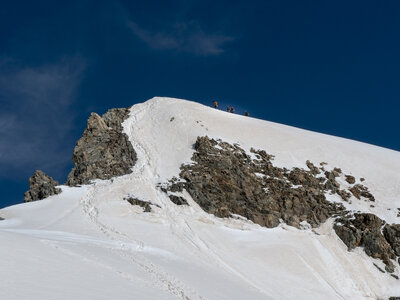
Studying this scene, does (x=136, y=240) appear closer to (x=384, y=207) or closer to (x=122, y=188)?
(x=122, y=188)

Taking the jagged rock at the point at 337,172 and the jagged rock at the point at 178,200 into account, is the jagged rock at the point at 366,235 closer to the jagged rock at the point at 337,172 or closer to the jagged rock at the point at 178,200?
the jagged rock at the point at 337,172

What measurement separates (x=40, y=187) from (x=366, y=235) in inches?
1044

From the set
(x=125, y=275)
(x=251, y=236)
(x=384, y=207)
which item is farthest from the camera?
(x=384, y=207)

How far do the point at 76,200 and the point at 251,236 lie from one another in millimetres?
13879

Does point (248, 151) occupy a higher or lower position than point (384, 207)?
higher

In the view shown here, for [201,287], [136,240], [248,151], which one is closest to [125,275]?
[201,287]

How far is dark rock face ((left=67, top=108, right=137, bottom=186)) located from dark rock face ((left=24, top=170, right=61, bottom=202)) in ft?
6.35

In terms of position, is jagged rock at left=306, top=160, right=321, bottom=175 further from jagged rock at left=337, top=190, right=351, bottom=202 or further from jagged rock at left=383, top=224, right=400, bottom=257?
jagged rock at left=383, top=224, right=400, bottom=257

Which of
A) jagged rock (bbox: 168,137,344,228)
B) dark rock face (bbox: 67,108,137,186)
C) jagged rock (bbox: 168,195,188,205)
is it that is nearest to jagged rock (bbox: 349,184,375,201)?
jagged rock (bbox: 168,137,344,228)

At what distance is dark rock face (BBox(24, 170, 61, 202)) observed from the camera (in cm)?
3354

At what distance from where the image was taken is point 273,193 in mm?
35969

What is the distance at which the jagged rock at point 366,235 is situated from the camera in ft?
102

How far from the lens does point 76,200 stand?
32.4 metres

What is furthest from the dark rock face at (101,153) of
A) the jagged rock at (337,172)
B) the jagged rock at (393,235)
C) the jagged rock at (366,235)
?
the jagged rock at (393,235)
